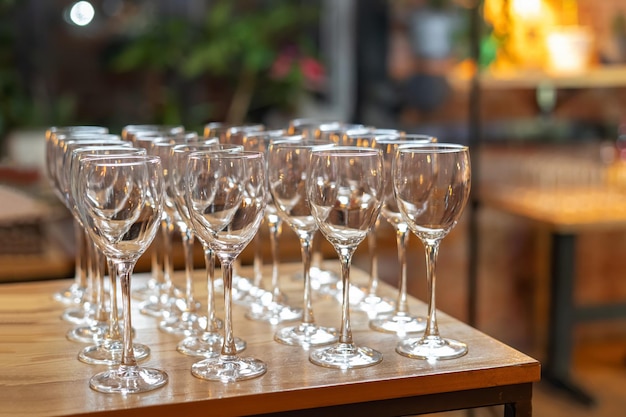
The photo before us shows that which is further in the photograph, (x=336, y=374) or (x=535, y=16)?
(x=535, y=16)

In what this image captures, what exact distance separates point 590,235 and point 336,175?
112 inches

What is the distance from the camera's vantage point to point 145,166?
0.99 meters

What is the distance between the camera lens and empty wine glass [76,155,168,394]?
98 cm

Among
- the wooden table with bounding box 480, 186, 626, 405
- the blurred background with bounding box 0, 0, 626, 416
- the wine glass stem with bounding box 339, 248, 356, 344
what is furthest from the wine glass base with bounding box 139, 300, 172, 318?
the wooden table with bounding box 480, 186, 626, 405

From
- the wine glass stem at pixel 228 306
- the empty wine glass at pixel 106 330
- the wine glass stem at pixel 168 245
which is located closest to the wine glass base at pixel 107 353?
the empty wine glass at pixel 106 330

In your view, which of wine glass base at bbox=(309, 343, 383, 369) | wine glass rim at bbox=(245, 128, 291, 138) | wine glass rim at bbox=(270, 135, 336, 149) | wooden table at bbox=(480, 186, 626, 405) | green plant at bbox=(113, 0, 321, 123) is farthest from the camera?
green plant at bbox=(113, 0, 321, 123)

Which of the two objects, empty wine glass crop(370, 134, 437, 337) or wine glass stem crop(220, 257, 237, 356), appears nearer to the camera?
wine glass stem crop(220, 257, 237, 356)

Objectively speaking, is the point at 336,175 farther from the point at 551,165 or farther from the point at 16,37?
the point at 16,37

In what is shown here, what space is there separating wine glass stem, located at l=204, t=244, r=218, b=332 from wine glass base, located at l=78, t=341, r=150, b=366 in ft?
0.26

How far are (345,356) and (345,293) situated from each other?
7cm

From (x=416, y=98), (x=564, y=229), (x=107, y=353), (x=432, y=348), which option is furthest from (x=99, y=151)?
(x=416, y=98)

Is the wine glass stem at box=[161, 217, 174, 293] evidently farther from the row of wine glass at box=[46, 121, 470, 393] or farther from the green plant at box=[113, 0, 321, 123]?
the green plant at box=[113, 0, 321, 123]

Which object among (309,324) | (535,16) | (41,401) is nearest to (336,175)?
(309,324)

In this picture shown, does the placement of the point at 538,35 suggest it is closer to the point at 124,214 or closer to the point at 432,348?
the point at 432,348
